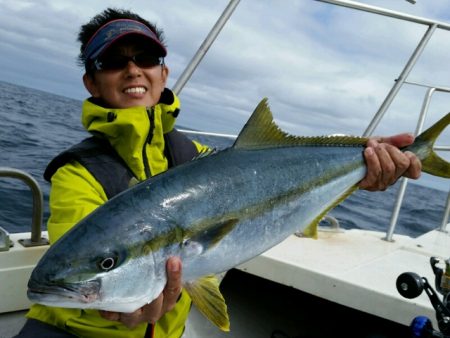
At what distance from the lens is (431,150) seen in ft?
8.76

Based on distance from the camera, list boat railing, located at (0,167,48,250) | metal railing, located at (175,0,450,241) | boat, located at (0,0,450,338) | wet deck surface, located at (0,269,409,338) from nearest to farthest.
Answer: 1. boat railing, located at (0,167,48,250)
2. boat, located at (0,0,450,338)
3. metal railing, located at (175,0,450,241)
4. wet deck surface, located at (0,269,409,338)

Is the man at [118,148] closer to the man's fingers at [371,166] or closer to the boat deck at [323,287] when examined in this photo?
the man's fingers at [371,166]

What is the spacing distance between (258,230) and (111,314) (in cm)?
68

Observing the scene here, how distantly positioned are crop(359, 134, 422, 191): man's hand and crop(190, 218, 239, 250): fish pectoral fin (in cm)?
109

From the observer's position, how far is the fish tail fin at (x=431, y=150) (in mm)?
2646

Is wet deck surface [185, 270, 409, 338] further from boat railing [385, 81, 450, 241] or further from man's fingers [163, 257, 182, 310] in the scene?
man's fingers [163, 257, 182, 310]

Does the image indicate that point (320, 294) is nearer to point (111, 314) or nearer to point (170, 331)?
point (170, 331)

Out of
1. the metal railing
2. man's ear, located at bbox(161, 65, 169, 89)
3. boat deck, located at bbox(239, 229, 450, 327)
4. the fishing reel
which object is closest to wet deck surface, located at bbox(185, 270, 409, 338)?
boat deck, located at bbox(239, 229, 450, 327)

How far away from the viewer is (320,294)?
3.29m

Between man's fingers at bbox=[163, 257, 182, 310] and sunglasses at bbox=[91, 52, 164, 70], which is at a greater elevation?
sunglasses at bbox=[91, 52, 164, 70]

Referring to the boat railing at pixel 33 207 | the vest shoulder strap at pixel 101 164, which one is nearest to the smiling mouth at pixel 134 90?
the vest shoulder strap at pixel 101 164

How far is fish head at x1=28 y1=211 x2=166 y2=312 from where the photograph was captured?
1537 mm

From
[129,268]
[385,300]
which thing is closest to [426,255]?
Answer: [385,300]

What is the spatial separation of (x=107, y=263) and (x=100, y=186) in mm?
831
